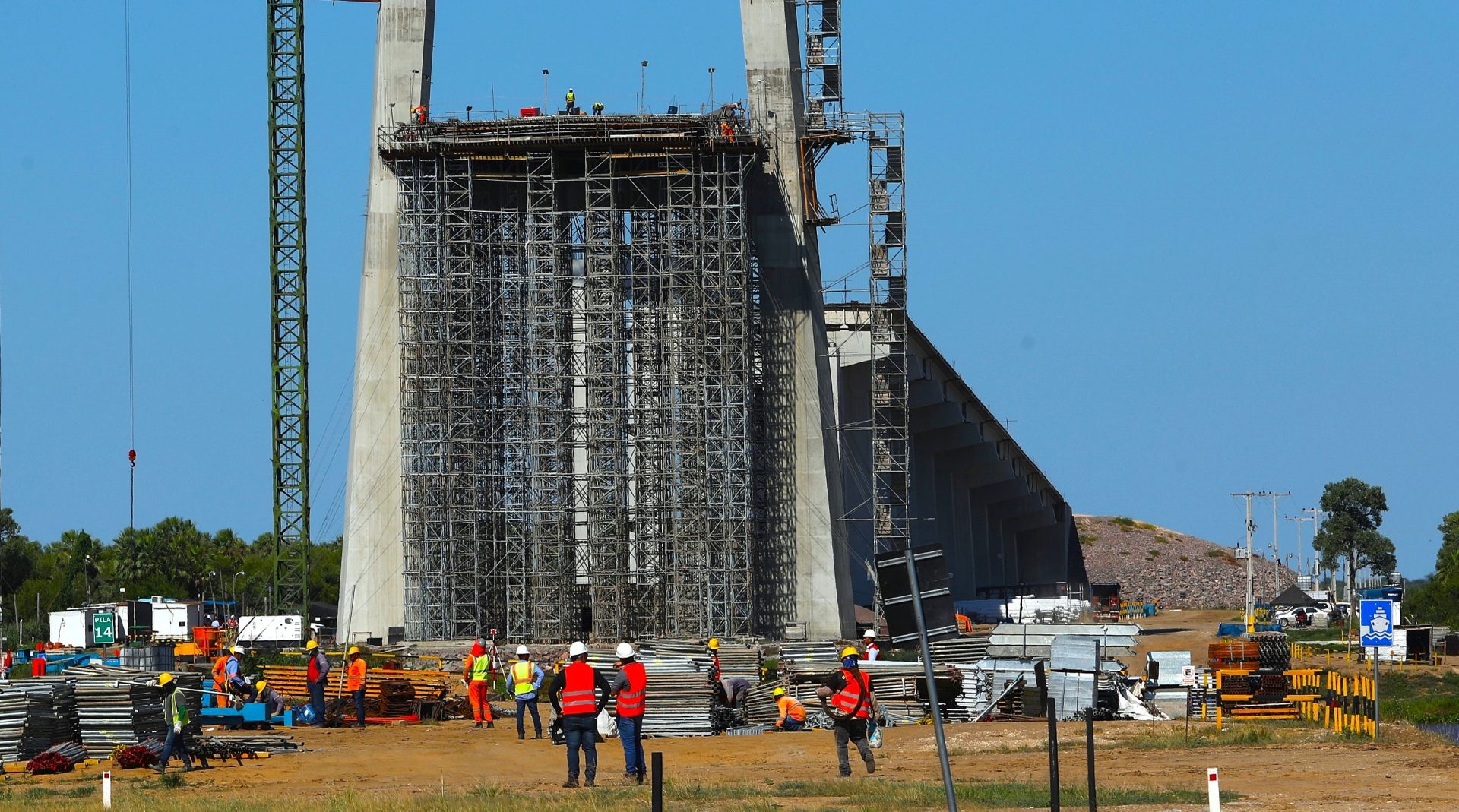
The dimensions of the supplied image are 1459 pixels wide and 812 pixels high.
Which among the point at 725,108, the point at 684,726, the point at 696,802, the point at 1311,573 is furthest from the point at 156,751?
the point at 1311,573

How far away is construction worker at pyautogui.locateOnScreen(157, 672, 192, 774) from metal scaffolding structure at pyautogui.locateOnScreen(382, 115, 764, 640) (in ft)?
109

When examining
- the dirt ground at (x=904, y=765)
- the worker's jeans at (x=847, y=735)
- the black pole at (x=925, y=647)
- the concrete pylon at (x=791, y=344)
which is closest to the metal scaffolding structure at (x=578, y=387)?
the concrete pylon at (x=791, y=344)

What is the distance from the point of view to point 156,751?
103 ft

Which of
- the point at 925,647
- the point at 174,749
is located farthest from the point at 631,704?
the point at 925,647

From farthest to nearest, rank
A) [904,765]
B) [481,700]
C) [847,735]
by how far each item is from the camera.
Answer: [481,700], [904,765], [847,735]

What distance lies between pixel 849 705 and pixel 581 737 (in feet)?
11.1

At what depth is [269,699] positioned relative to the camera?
3822cm

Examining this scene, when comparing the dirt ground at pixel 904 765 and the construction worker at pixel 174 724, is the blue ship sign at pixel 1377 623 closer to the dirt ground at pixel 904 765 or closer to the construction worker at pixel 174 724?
the dirt ground at pixel 904 765

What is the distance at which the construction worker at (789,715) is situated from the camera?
1433 inches

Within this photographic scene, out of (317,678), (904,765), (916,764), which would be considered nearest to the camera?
(904,765)

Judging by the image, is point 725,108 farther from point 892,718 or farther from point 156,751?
point 156,751

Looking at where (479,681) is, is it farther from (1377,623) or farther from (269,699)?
(1377,623)

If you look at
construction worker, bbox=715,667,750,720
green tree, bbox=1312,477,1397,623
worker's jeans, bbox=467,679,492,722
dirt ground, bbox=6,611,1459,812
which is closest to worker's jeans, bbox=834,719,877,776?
dirt ground, bbox=6,611,1459,812

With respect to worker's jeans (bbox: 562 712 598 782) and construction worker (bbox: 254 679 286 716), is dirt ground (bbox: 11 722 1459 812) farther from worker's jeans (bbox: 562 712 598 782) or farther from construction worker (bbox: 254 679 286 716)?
construction worker (bbox: 254 679 286 716)
